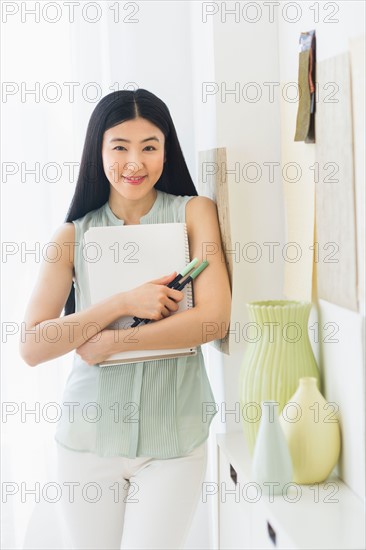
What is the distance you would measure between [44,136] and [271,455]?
101cm

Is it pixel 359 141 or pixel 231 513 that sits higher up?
pixel 359 141

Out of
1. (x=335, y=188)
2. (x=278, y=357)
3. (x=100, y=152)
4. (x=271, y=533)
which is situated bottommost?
(x=271, y=533)

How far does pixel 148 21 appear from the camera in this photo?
1.71m

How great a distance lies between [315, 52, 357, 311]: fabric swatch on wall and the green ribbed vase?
8 cm

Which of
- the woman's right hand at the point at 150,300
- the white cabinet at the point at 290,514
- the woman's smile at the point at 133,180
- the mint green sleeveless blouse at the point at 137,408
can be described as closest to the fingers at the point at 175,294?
the woman's right hand at the point at 150,300

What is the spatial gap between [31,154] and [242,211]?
576mm

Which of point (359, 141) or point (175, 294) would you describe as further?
point (175, 294)

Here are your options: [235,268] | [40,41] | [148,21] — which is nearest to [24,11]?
[40,41]

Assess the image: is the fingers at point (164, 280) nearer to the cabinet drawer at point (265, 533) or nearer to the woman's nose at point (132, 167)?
the woman's nose at point (132, 167)

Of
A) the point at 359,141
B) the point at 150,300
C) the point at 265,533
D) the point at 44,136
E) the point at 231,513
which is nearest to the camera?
the point at 359,141

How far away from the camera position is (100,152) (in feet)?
4.72

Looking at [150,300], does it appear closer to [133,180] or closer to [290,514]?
[133,180]

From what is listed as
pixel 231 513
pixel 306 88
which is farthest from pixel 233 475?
pixel 306 88

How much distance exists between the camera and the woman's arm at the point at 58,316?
135 cm
